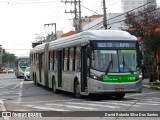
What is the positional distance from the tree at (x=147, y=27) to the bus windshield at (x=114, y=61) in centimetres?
1178

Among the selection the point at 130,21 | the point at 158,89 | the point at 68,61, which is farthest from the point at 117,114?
the point at 130,21

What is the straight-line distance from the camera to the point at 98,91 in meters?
18.6

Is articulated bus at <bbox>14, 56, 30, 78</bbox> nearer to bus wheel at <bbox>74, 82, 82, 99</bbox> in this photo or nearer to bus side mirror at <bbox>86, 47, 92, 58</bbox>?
bus wheel at <bbox>74, 82, 82, 99</bbox>

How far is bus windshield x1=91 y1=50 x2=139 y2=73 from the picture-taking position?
18719 mm

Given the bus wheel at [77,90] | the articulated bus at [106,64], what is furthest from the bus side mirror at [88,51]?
the bus wheel at [77,90]

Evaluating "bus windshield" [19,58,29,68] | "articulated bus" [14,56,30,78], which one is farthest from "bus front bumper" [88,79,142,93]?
"bus windshield" [19,58,29,68]

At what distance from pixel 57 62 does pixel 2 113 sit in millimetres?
10187

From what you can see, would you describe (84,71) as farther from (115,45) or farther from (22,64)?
(22,64)

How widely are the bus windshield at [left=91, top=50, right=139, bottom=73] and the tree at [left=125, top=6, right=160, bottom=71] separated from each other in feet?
38.6

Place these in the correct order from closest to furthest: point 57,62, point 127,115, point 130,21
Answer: point 127,115
point 57,62
point 130,21

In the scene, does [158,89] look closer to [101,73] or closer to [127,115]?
[101,73]

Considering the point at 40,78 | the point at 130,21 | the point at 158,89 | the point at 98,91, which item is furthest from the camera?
the point at 130,21

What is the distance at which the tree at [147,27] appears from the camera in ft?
102

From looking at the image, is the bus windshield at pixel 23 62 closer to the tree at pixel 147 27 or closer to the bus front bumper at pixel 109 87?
the tree at pixel 147 27
